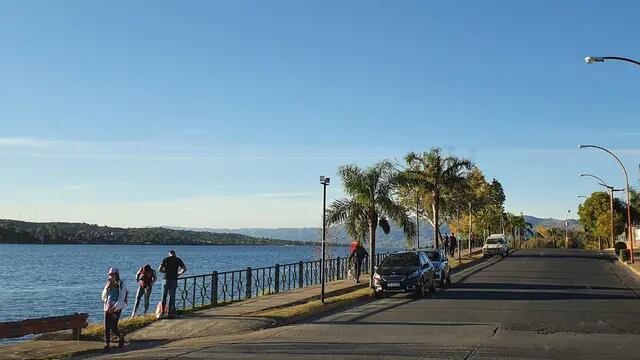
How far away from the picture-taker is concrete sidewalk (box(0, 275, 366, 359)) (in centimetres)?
1273

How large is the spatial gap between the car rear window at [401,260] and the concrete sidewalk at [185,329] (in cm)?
439

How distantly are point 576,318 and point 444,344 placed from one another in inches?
221

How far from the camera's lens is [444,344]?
39.3 feet

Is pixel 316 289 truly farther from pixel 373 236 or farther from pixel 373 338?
pixel 373 338

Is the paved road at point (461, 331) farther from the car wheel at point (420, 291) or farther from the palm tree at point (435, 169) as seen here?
the palm tree at point (435, 169)

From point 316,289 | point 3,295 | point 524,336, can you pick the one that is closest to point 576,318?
point 524,336

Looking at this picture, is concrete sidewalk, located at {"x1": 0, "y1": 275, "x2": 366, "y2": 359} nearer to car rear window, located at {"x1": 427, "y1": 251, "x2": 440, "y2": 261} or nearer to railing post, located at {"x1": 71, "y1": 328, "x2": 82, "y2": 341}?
railing post, located at {"x1": 71, "y1": 328, "x2": 82, "y2": 341}

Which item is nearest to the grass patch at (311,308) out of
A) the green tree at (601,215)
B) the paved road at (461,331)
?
the paved road at (461,331)

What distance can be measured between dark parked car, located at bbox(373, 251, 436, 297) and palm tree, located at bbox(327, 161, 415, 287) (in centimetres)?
251

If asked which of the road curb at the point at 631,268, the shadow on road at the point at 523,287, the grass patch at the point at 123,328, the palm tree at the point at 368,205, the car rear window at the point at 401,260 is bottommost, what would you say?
the grass patch at the point at 123,328

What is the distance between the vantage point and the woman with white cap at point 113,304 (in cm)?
1339

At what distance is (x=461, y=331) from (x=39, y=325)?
8.68 meters

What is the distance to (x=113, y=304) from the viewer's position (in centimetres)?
1342

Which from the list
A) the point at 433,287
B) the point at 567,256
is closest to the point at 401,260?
the point at 433,287
